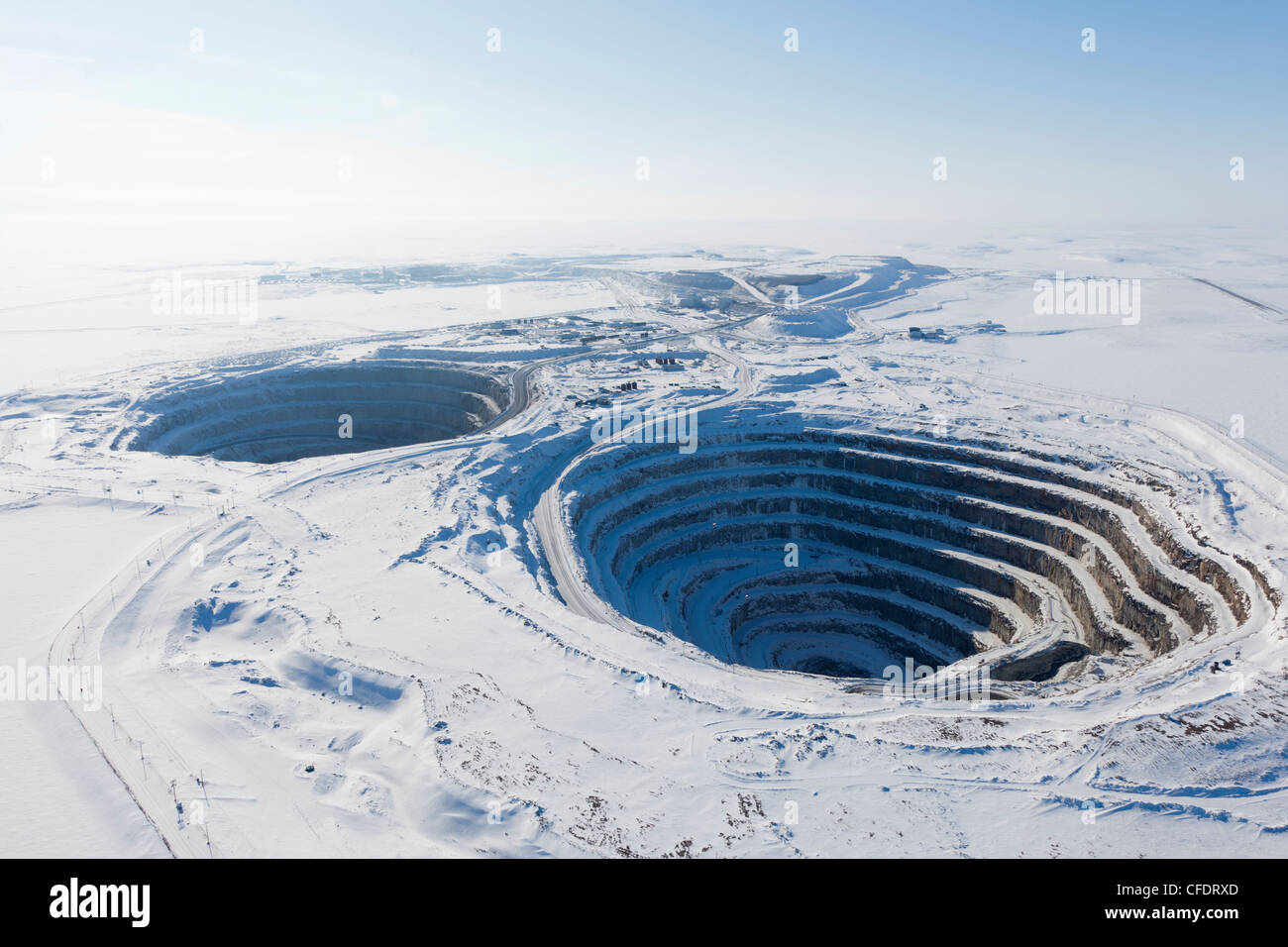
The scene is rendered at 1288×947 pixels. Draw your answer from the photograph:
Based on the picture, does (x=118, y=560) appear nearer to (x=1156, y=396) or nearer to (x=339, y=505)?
(x=339, y=505)

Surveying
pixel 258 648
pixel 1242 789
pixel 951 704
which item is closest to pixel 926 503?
pixel 951 704
